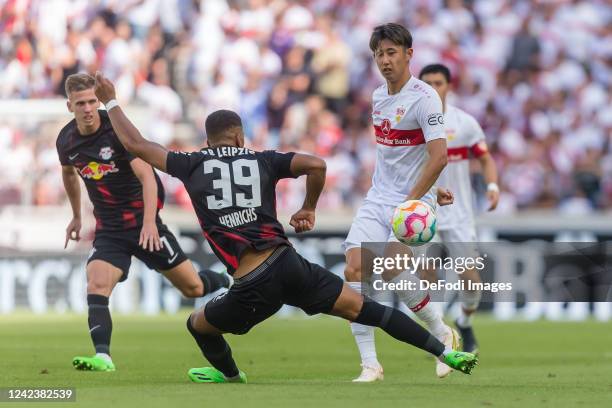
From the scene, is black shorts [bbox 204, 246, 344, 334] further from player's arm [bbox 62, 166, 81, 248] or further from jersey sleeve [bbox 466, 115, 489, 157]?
jersey sleeve [bbox 466, 115, 489, 157]

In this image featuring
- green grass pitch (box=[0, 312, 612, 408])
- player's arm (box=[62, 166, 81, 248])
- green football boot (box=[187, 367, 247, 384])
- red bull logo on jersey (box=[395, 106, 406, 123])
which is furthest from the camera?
player's arm (box=[62, 166, 81, 248])

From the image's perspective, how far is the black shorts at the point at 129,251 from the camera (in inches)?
416

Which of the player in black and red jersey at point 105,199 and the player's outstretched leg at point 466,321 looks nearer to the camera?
the player in black and red jersey at point 105,199

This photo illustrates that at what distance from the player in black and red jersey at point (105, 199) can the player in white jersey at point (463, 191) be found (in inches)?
117

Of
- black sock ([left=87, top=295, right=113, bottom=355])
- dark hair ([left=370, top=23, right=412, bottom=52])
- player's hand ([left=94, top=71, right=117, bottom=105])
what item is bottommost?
black sock ([left=87, top=295, right=113, bottom=355])

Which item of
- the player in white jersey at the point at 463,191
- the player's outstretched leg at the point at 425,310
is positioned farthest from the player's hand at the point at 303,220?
the player in white jersey at the point at 463,191

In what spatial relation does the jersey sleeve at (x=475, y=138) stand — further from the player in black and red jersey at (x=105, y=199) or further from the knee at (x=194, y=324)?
Answer: the knee at (x=194, y=324)

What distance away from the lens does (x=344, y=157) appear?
70.9 feet

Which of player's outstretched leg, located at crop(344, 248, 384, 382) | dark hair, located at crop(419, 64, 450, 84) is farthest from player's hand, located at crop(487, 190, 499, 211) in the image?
player's outstretched leg, located at crop(344, 248, 384, 382)

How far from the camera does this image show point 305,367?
11.0 m

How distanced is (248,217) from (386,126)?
1.82m

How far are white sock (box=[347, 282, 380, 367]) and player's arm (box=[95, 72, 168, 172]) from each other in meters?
1.96

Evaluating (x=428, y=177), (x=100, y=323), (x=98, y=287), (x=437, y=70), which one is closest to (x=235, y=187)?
(x=428, y=177)

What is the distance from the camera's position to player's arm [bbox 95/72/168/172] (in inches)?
323
